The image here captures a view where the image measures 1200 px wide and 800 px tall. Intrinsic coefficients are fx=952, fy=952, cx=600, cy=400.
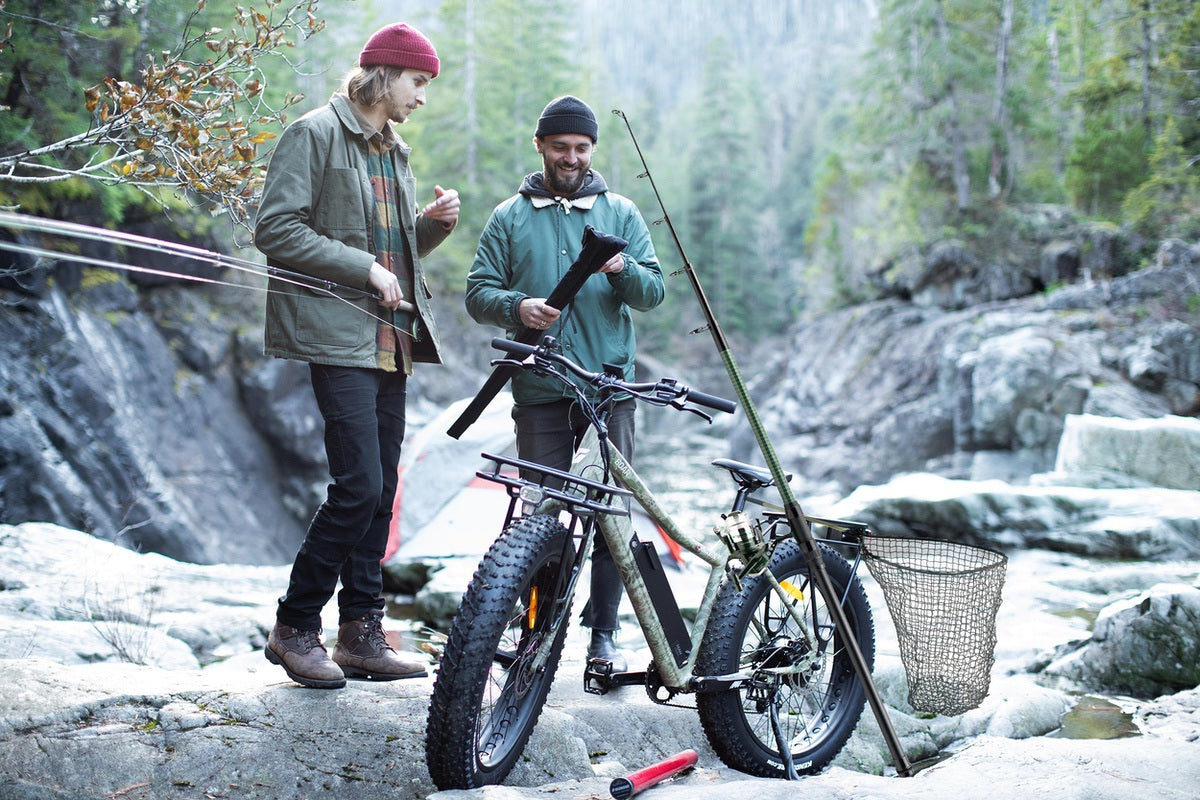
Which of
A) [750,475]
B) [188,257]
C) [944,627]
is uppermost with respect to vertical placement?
[188,257]

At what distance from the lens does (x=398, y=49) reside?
3.22 metres

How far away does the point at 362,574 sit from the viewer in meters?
3.45

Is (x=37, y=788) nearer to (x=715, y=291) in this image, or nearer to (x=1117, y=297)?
(x=1117, y=297)

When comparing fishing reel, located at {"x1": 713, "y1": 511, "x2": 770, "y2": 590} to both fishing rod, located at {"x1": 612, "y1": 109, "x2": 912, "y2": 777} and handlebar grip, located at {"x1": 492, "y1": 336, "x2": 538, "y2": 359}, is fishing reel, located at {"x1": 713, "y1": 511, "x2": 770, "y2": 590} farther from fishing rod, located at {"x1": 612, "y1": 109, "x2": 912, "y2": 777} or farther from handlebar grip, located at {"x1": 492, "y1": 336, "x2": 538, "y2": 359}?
handlebar grip, located at {"x1": 492, "y1": 336, "x2": 538, "y2": 359}

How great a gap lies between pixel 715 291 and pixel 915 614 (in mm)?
40082

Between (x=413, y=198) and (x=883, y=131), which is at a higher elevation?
(x=883, y=131)

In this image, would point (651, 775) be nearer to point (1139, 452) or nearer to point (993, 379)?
point (1139, 452)

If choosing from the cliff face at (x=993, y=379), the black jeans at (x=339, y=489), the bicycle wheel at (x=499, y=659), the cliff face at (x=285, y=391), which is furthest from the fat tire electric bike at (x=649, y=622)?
the cliff face at (x=993, y=379)

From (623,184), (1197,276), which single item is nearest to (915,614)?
(1197,276)

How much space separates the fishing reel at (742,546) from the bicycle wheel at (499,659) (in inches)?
25.0

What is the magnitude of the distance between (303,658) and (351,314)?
1165 millimetres

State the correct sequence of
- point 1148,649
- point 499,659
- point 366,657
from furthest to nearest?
1. point 1148,649
2. point 366,657
3. point 499,659

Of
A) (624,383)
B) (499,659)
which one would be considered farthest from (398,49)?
(499,659)

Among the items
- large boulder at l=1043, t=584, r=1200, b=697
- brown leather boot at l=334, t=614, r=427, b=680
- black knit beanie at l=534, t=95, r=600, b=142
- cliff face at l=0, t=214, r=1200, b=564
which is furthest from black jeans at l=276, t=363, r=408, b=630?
Answer: cliff face at l=0, t=214, r=1200, b=564
